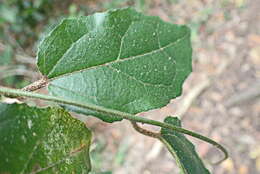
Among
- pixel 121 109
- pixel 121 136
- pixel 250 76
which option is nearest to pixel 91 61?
pixel 121 109

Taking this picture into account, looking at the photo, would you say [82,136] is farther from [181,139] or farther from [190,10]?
[190,10]

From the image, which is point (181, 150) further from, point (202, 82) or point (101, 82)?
point (202, 82)

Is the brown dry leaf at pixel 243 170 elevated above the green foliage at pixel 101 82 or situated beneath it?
elevated above

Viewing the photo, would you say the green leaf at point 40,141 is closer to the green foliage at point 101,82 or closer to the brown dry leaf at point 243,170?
the green foliage at point 101,82

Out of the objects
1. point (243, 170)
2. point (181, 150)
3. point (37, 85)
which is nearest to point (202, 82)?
point (243, 170)

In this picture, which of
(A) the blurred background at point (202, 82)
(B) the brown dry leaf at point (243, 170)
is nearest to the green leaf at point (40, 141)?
(A) the blurred background at point (202, 82)
